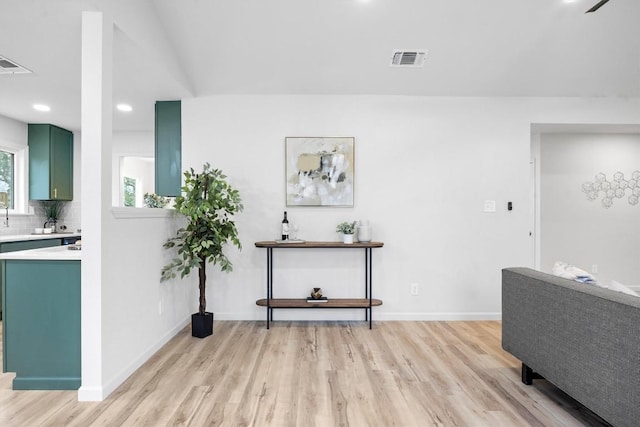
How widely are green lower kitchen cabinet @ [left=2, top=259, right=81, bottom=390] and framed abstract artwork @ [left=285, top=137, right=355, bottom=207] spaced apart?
80.0 inches

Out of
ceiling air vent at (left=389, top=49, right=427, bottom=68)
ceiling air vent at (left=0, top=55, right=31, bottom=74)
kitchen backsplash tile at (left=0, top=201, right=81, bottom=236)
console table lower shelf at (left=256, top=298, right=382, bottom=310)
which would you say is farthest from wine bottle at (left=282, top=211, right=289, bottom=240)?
kitchen backsplash tile at (left=0, top=201, right=81, bottom=236)

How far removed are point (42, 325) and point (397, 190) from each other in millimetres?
3116

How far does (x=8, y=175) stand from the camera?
456 centimetres

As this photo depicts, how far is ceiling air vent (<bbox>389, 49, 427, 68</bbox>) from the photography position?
9.98 ft

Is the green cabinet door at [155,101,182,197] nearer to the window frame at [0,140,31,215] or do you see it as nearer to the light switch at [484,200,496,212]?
the window frame at [0,140,31,215]

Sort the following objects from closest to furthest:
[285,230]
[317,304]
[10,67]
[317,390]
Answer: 1. [317,390]
2. [10,67]
3. [317,304]
4. [285,230]

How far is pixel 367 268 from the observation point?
3.61 metres

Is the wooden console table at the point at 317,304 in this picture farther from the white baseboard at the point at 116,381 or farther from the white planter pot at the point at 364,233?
the white baseboard at the point at 116,381

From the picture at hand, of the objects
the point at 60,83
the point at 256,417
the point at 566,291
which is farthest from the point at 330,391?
the point at 60,83

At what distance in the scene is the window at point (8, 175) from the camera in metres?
4.48

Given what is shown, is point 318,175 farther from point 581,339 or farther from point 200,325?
point 581,339

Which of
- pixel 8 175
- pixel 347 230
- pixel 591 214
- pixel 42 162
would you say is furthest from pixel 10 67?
pixel 591 214

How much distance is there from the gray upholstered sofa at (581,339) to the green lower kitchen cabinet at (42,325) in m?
2.81

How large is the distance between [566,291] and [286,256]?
245cm
